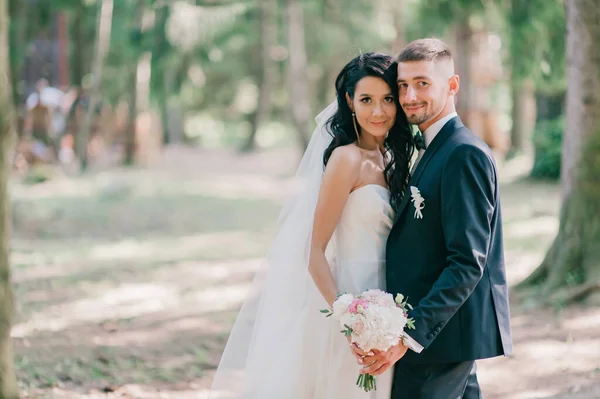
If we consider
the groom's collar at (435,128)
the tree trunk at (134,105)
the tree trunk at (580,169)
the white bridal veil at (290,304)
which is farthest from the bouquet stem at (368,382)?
the tree trunk at (134,105)

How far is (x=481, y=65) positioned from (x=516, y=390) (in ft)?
92.2

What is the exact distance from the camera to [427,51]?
306 cm

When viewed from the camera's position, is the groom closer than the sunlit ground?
Yes

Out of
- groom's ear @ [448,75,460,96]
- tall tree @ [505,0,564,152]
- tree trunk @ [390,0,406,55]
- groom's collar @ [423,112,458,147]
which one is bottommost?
groom's collar @ [423,112,458,147]

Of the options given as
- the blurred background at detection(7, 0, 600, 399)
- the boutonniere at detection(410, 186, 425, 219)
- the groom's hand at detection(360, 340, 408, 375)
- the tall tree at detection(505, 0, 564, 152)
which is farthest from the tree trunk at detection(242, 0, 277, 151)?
the groom's hand at detection(360, 340, 408, 375)

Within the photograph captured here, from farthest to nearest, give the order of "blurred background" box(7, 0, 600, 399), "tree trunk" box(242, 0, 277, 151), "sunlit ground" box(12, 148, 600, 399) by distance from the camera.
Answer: "tree trunk" box(242, 0, 277, 151) < "blurred background" box(7, 0, 600, 399) < "sunlit ground" box(12, 148, 600, 399)

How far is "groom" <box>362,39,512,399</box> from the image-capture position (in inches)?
112

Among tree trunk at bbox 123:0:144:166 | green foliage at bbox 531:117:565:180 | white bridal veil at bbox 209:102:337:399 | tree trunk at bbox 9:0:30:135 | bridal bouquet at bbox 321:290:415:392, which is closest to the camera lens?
bridal bouquet at bbox 321:290:415:392

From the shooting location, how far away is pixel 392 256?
3178 millimetres

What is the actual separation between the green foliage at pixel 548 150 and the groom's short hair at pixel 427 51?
14168 millimetres

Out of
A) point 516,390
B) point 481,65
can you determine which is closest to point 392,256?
point 516,390

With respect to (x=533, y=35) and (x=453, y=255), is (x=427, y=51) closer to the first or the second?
(x=453, y=255)

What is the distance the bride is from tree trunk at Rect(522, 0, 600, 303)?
3.78m

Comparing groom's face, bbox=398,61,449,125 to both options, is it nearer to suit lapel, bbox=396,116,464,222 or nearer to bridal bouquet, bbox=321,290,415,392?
suit lapel, bbox=396,116,464,222
